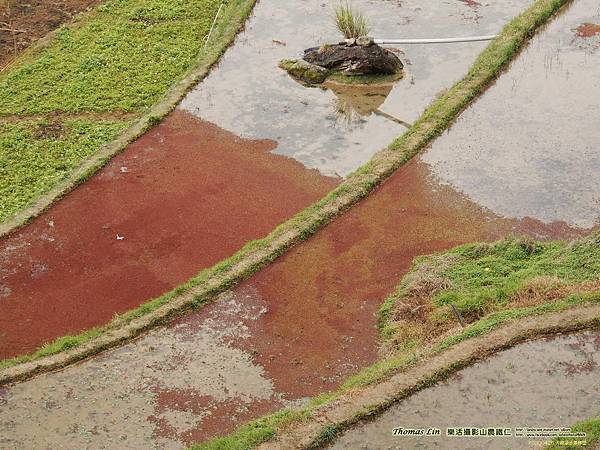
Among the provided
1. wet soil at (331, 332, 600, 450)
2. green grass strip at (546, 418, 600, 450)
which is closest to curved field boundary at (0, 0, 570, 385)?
wet soil at (331, 332, 600, 450)

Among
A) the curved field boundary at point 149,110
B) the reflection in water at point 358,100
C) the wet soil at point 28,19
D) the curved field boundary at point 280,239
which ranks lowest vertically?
the reflection in water at point 358,100

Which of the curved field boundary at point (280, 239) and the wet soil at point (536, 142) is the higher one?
the curved field boundary at point (280, 239)

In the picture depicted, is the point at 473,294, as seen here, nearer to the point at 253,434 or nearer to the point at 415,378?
the point at 415,378

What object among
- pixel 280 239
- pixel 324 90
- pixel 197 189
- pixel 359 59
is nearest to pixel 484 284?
pixel 280 239

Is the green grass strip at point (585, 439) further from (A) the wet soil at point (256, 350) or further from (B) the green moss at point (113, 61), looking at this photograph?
(B) the green moss at point (113, 61)

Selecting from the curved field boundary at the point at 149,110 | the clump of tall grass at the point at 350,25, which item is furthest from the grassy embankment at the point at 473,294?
the clump of tall grass at the point at 350,25

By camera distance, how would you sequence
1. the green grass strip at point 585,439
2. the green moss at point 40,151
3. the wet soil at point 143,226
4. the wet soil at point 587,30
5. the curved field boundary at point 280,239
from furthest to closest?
1. the wet soil at point 587,30
2. the green moss at point 40,151
3. the wet soil at point 143,226
4. the curved field boundary at point 280,239
5. the green grass strip at point 585,439
